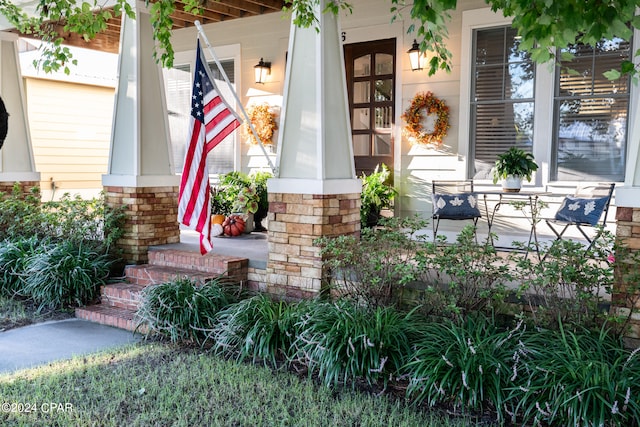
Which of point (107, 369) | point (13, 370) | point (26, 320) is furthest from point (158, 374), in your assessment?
point (26, 320)

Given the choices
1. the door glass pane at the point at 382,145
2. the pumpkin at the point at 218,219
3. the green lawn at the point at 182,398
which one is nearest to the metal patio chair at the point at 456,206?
the door glass pane at the point at 382,145

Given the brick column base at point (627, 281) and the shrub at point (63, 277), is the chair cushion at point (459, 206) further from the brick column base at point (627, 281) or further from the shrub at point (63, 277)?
the shrub at point (63, 277)

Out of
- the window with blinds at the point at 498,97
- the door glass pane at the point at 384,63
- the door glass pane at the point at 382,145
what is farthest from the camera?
the door glass pane at the point at 382,145

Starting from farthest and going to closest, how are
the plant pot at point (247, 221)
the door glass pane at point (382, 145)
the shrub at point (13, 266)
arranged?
the plant pot at point (247, 221) → the door glass pane at point (382, 145) → the shrub at point (13, 266)

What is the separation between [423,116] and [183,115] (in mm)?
4372

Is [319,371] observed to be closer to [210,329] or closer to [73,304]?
[210,329]

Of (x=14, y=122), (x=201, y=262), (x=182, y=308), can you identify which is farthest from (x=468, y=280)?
(x=14, y=122)

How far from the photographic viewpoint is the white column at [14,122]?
26.5 ft

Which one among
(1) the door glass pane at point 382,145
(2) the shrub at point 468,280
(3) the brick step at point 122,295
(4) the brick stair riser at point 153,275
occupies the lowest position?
(3) the brick step at point 122,295

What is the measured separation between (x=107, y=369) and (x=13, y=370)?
2.31 feet

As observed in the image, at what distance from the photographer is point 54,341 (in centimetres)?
475

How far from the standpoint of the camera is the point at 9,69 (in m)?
8.17

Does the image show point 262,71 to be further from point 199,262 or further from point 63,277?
point 63,277

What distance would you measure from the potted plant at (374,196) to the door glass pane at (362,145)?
0.56m
